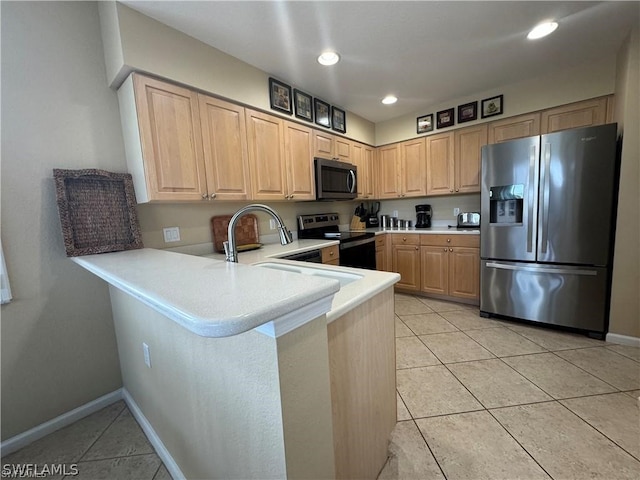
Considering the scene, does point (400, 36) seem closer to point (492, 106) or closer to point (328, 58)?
point (328, 58)

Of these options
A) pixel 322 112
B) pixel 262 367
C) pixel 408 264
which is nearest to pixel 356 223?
pixel 408 264

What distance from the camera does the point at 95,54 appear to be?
67.5 inches

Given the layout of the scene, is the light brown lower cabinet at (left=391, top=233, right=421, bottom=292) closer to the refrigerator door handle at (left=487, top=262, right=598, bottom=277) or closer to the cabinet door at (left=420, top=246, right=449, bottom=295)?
the cabinet door at (left=420, top=246, right=449, bottom=295)

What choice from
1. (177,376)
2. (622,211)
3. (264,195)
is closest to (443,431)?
(177,376)

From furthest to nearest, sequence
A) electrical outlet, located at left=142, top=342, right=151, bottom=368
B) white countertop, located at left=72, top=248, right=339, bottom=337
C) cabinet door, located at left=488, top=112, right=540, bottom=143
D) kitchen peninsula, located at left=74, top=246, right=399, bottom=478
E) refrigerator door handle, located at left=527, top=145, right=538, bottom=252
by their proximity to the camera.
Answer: cabinet door, located at left=488, top=112, right=540, bottom=143 → refrigerator door handle, located at left=527, top=145, right=538, bottom=252 → electrical outlet, located at left=142, top=342, right=151, bottom=368 → kitchen peninsula, located at left=74, top=246, right=399, bottom=478 → white countertop, located at left=72, top=248, right=339, bottom=337

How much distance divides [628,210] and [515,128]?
4.43ft

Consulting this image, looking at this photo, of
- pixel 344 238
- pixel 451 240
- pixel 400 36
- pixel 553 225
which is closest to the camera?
pixel 400 36

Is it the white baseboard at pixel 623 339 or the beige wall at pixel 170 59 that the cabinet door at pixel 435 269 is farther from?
the beige wall at pixel 170 59

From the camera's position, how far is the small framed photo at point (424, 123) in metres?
3.47

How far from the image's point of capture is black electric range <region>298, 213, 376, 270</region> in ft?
9.27

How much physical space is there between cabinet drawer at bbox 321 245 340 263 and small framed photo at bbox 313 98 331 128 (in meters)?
1.44

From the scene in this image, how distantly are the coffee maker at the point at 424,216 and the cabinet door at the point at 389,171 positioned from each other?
1.30 feet

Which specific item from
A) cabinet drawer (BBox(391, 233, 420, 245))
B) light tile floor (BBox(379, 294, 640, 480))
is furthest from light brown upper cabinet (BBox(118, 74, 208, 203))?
cabinet drawer (BBox(391, 233, 420, 245))

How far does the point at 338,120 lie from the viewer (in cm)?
327
